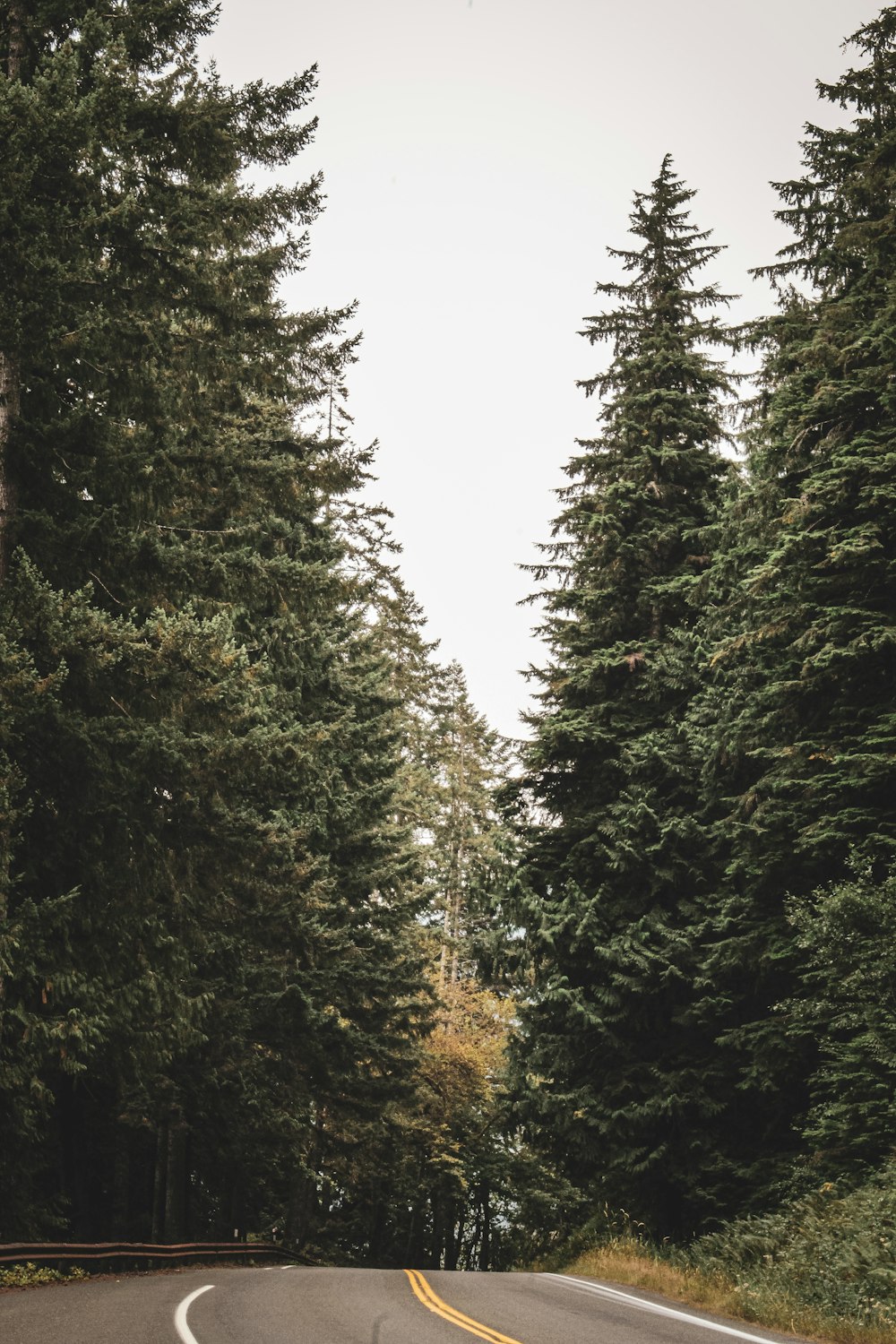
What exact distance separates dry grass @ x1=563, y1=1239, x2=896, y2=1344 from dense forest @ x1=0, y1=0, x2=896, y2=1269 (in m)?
1.77

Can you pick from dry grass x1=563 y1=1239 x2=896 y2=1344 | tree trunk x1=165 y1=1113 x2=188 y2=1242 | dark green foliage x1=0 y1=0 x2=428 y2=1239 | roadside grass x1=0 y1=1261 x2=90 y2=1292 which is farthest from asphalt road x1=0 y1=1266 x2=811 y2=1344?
tree trunk x1=165 y1=1113 x2=188 y2=1242

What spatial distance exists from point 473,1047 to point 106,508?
2747cm

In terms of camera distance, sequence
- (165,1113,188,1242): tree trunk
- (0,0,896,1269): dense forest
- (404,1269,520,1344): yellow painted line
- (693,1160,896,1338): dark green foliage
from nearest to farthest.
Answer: (404,1269,520,1344): yellow painted line, (693,1160,896,1338): dark green foliage, (0,0,896,1269): dense forest, (165,1113,188,1242): tree trunk

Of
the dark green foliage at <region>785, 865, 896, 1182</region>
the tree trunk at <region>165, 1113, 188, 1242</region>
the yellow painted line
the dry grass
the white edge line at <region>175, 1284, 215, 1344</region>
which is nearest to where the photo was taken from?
the white edge line at <region>175, 1284, 215, 1344</region>

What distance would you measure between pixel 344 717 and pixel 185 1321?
1387cm

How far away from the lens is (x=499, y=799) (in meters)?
23.1

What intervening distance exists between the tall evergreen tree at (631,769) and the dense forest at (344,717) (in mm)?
109

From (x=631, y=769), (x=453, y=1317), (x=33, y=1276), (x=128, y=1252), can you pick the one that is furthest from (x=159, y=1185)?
(x=453, y=1317)

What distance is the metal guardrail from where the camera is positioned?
10648 mm

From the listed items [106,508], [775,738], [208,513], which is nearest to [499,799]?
[775,738]

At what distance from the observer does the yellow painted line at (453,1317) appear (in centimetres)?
781

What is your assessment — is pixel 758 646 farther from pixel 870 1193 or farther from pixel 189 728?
pixel 189 728

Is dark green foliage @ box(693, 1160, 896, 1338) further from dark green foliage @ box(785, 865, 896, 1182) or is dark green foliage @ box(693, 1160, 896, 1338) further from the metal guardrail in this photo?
the metal guardrail

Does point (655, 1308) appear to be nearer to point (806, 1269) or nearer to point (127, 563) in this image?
point (806, 1269)
